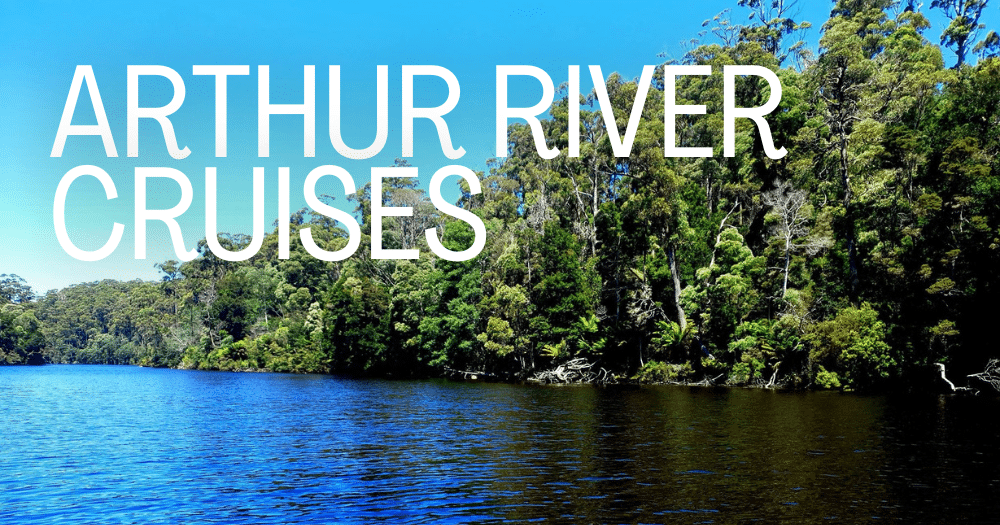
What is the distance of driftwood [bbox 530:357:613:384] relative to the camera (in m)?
65.7

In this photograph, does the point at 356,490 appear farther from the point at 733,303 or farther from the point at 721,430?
the point at 733,303

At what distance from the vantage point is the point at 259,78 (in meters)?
38.7

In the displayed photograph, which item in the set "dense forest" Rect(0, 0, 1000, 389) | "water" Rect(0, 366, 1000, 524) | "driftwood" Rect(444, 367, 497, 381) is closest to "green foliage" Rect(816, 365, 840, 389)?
"dense forest" Rect(0, 0, 1000, 389)

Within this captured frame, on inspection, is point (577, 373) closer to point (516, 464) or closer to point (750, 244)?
point (750, 244)

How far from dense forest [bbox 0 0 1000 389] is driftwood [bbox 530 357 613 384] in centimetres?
90

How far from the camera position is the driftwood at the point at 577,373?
2586 inches

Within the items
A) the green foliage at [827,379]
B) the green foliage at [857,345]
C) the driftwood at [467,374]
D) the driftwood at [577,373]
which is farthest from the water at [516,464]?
the driftwood at [467,374]

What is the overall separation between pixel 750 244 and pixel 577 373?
19.8 m

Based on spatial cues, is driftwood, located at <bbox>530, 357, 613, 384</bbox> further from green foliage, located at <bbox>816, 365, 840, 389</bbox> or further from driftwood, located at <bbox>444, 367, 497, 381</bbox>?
green foliage, located at <bbox>816, 365, 840, 389</bbox>

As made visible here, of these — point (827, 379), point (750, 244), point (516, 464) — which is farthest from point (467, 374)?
point (516, 464)

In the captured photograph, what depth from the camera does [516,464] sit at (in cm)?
2156

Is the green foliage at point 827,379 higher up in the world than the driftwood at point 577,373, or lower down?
higher up

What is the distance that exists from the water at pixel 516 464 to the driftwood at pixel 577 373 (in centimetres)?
2559

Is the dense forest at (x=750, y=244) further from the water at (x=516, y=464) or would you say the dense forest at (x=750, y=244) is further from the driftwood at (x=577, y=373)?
the water at (x=516, y=464)
